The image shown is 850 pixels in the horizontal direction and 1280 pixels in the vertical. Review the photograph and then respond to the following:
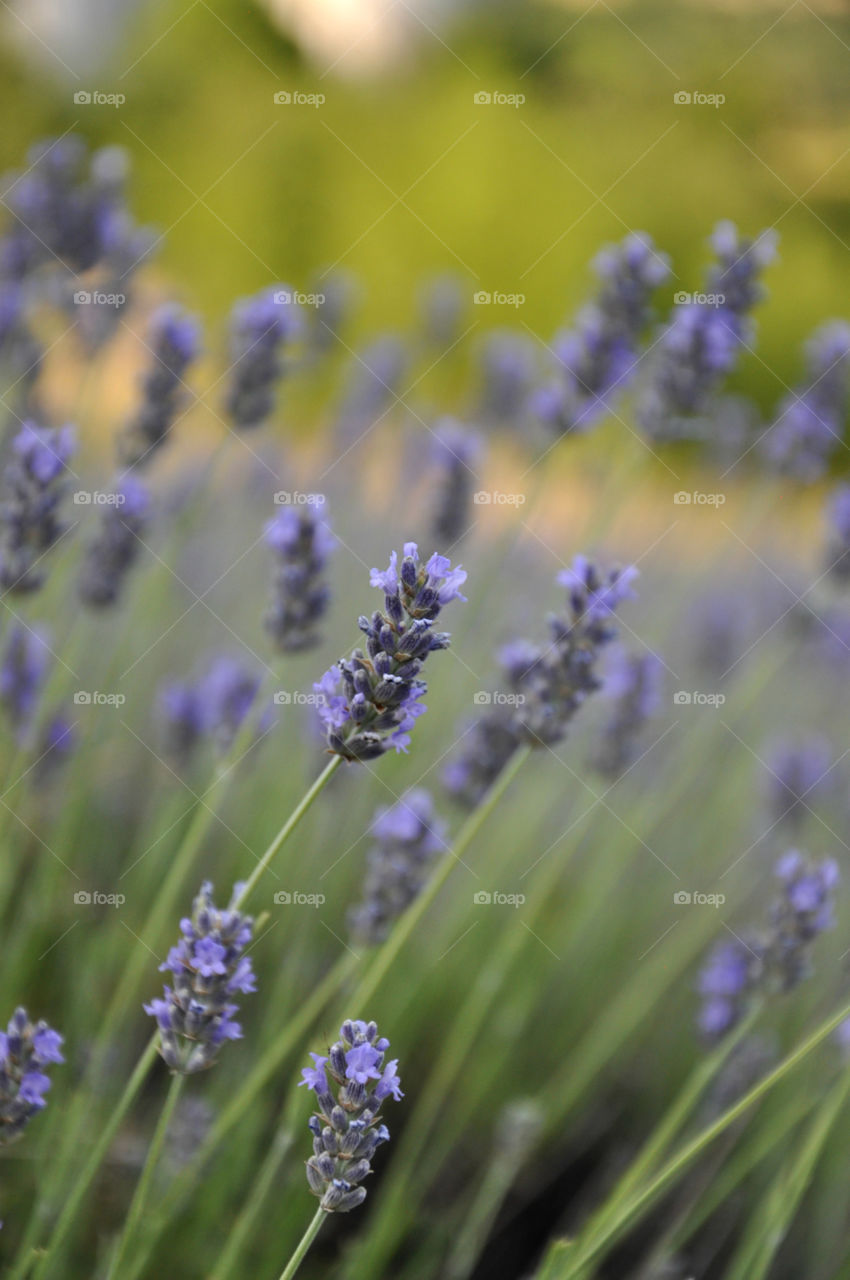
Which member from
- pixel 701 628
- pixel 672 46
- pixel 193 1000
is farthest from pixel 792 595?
pixel 672 46

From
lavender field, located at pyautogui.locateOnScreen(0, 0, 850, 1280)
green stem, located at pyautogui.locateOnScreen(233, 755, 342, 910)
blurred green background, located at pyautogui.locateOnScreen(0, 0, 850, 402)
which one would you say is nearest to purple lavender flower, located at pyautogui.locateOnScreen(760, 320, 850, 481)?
lavender field, located at pyautogui.locateOnScreen(0, 0, 850, 1280)

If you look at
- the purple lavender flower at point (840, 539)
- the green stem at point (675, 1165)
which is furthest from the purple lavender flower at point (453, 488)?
the green stem at point (675, 1165)

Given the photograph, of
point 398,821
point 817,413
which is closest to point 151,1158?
point 398,821

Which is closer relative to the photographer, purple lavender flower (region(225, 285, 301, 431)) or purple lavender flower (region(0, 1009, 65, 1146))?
purple lavender flower (region(0, 1009, 65, 1146))

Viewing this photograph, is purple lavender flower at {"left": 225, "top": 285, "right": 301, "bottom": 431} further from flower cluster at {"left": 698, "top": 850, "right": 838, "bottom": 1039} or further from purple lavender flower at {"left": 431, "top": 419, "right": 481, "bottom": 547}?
flower cluster at {"left": 698, "top": 850, "right": 838, "bottom": 1039}

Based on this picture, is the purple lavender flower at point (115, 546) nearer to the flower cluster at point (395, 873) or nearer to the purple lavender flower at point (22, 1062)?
the flower cluster at point (395, 873)

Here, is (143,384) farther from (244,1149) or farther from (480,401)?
(480,401)
